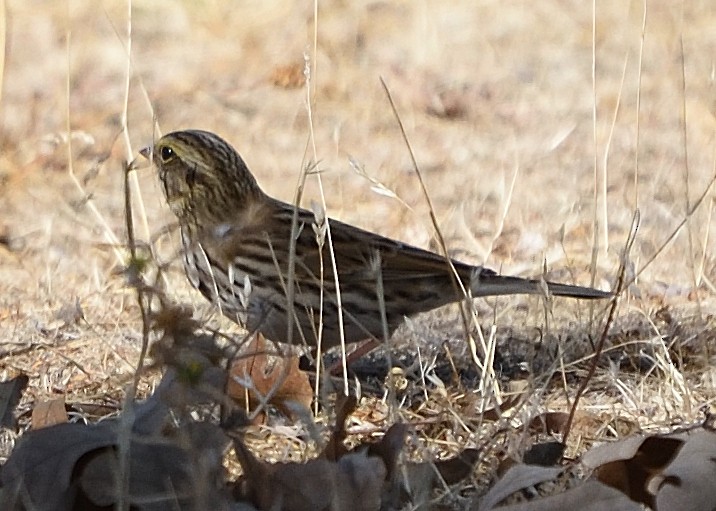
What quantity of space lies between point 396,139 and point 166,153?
11.1 feet

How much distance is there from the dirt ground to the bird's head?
8.0 inches

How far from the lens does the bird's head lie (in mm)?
5016

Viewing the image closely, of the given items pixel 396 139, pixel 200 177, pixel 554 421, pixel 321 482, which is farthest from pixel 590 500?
pixel 396 139

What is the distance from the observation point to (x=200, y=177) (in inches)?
198

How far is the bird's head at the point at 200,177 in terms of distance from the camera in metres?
5.02

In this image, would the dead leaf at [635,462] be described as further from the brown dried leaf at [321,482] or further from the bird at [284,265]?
the bird at [284,265]

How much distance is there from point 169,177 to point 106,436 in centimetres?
274

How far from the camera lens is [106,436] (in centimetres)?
240

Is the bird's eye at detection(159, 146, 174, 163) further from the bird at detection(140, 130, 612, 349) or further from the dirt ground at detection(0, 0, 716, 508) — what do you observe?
the dirt ground at detection(0, 0, 716, 508)

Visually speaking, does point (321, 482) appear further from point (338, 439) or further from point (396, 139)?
point (396, 139)

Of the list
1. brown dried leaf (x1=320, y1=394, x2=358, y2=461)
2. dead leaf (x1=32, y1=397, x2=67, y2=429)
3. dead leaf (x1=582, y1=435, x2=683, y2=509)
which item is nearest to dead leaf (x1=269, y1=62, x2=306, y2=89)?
dead leaf (x1=32, y1=397, x2=67, y2=429)

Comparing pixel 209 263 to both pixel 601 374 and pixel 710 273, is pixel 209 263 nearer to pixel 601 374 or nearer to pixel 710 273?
pixel 601 374

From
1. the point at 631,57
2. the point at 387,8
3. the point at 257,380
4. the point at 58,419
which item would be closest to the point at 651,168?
the point at 631,57

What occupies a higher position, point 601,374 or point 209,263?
point 209,263
